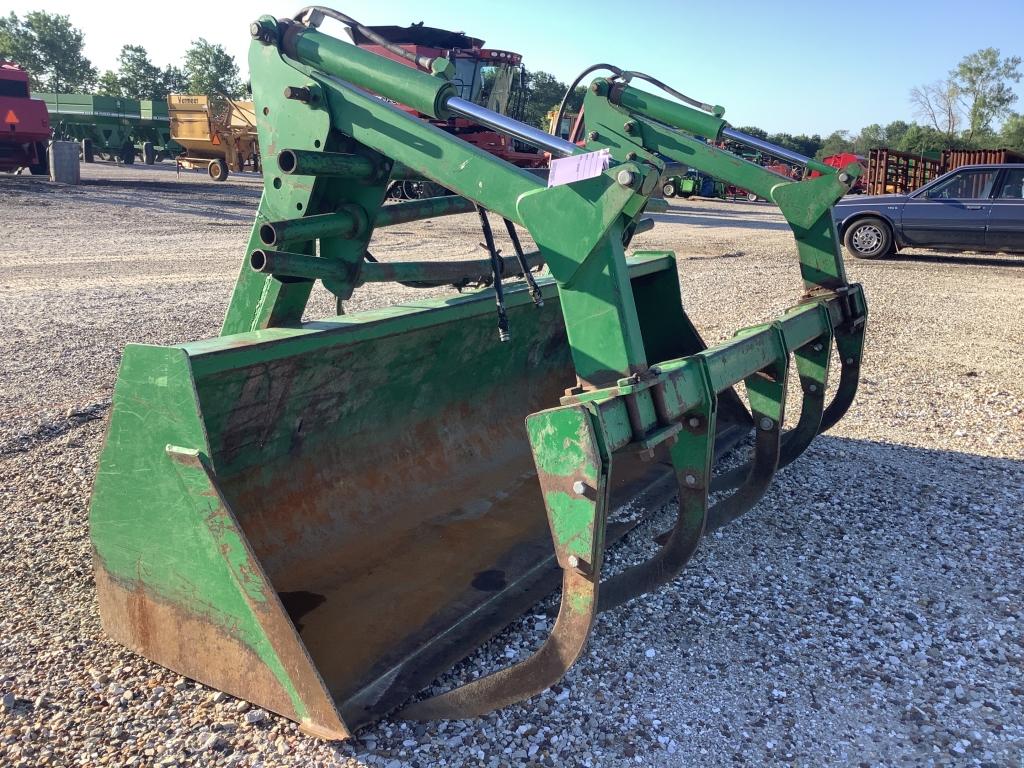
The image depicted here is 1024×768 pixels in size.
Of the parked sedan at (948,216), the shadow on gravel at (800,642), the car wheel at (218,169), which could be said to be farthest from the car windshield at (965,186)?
the car wheel at (218,169)

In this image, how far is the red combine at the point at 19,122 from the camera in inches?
731

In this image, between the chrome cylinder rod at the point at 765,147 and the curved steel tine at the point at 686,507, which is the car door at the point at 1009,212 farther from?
the curved steel tine at the point at 686,507

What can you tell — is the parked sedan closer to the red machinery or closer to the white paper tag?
the red machinery

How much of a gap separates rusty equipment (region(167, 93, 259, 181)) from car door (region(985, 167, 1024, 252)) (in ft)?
60.0

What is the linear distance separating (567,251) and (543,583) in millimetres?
1294

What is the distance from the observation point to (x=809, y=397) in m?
3.90

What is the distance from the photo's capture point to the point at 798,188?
3818 millimetres

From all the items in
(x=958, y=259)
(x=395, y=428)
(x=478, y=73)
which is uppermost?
(x=478, y=73)

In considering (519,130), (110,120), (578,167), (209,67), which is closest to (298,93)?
(519,130)

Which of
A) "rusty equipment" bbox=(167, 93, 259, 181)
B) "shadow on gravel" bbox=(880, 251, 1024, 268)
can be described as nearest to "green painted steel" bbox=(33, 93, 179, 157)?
"rusty equipment" bbox=(167, 93, 259, 181)

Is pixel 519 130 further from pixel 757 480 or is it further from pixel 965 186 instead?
pixel 965 186

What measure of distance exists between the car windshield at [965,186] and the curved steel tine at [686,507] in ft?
38.0

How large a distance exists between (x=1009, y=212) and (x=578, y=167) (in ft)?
39.2

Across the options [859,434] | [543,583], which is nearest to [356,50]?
[543,583]
